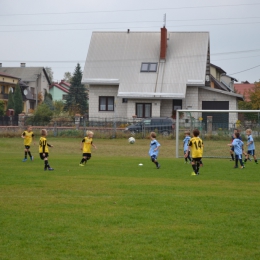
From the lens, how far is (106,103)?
5438cm

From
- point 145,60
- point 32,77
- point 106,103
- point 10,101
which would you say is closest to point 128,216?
point 106,103

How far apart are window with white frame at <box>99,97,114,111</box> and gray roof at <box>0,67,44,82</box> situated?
4135 centimetres

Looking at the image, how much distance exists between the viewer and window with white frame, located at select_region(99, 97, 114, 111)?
54219 millimetres

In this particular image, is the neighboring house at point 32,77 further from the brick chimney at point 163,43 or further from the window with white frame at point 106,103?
the brick chimney at point 163,43

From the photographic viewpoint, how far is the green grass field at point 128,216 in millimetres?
8266

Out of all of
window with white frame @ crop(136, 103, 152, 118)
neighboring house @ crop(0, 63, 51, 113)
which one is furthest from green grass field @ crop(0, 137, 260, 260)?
neighboring house @ crop(0, 63, 51, 113)

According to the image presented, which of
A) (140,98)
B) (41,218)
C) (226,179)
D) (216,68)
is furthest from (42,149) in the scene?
(216,68)

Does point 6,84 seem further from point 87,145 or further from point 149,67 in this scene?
point 87,145

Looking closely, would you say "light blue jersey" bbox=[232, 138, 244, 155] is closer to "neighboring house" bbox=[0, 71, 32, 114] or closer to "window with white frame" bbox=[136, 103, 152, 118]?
"window with white frame" bbox=[136, 103, 152, 118]

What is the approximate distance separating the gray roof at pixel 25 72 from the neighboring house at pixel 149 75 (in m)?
38.7

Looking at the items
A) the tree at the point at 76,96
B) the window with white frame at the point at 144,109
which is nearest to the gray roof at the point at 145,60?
the window with white frame at the point at 144,109

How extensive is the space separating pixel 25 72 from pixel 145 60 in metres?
45.3

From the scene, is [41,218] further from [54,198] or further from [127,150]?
[127,150]

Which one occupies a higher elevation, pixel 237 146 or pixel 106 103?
pixel 106 103
